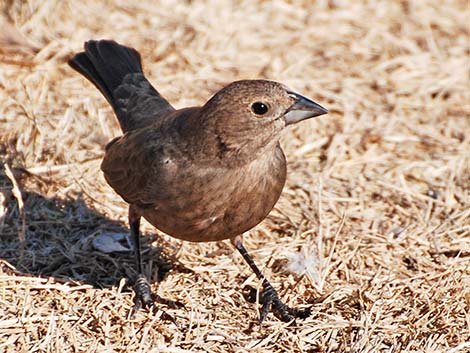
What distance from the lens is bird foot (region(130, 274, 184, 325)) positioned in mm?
4914

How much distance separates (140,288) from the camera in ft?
16.6

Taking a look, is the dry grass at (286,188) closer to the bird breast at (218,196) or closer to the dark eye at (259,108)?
the bird breast at (218,196)

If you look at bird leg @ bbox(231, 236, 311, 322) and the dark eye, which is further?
bird leg @ bbox(231, 236, 311, 322)

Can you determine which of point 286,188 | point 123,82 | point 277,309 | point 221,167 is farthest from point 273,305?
point 123,82

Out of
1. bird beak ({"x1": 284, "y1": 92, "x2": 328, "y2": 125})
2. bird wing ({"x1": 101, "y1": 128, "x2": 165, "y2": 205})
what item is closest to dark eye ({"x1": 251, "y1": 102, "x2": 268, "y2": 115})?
bird beak ({"x1": 284, "y1": 92, "x2": 328, "y2": 125})

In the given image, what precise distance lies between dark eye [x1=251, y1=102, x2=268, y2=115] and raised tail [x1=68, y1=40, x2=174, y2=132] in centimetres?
121

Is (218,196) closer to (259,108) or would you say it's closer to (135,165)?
(259,108)

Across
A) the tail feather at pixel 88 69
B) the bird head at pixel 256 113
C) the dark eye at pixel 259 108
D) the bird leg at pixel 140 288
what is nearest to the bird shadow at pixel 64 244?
the bird leg at pixel 140 288

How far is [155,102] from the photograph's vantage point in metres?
5.90

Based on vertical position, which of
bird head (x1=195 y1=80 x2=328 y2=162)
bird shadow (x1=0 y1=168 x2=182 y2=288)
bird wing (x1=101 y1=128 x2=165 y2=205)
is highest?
bird head (x1=195 y1=80 x2=328 y2=162)

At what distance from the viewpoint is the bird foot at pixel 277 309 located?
16.2ft

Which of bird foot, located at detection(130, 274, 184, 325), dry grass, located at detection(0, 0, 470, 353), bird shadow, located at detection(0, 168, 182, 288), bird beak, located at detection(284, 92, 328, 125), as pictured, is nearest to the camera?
bird beak, located at detection(284, 92, 328, 125)

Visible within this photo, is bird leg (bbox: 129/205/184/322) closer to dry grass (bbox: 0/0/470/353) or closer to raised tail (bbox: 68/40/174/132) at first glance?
dry grass (bbox: 0/0/470/353)

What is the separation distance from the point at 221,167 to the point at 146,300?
0.92 meters
